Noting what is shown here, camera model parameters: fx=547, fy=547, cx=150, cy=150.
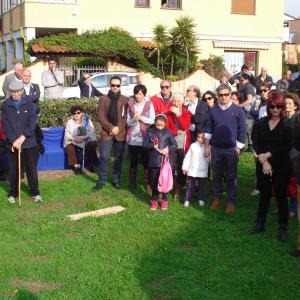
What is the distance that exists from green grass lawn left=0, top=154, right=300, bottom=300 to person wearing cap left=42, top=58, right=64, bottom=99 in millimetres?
3872

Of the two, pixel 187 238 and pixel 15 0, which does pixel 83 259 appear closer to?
pixel 187 238

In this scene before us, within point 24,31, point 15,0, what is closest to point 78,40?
point 24,31

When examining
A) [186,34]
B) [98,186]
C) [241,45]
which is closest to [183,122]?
[98,186]

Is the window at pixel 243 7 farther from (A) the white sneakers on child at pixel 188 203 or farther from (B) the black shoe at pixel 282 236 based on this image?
(B) the black shoe at pixel 282 236

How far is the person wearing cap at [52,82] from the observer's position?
11617 mm

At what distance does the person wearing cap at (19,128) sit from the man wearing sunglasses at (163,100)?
1.92 m

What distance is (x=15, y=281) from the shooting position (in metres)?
5.42

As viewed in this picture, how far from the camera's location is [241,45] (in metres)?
30.4

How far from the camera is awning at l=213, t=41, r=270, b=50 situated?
2994 cm

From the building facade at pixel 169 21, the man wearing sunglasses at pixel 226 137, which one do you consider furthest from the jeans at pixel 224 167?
the building facade at pixel 169 21

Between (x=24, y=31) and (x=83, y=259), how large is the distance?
2285 centimetres

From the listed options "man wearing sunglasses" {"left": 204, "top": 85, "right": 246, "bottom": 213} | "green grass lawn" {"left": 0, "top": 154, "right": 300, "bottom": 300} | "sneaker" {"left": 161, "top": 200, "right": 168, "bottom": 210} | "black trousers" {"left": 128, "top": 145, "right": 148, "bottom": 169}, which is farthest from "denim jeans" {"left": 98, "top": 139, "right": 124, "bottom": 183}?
"man wearing sunglasses" {"left": 204, "top": 85, "right": 246, "bottom": 213}

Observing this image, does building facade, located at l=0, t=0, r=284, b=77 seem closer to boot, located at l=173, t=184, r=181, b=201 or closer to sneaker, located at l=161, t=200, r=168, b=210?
boot, located at l=173, t=184, r=181, b=201

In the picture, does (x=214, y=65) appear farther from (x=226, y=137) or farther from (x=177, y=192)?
(x=226, y=137)
